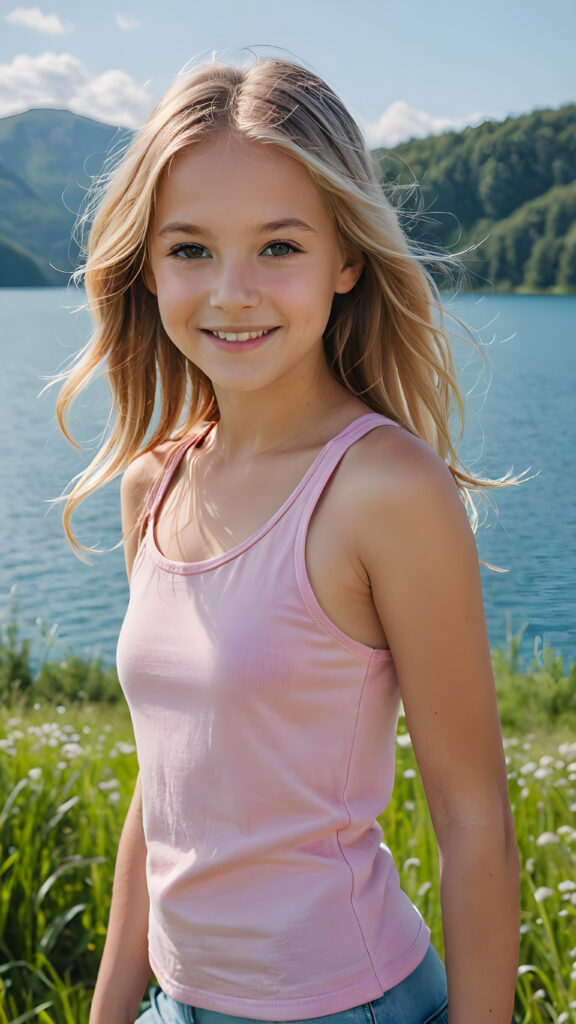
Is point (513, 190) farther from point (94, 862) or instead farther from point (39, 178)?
point (94, 862)

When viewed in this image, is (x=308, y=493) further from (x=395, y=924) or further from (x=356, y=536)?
(x=395, y=924)

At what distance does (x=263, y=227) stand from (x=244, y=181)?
58 millimetres

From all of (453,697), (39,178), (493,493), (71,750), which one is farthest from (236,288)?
(39,178)

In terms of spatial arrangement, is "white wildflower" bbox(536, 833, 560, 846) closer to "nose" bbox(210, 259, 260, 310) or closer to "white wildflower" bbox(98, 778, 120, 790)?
"white wildflower" bbox(98, 778, 120, 790)

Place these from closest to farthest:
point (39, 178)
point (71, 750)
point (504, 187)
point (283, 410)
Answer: point (283, 410)
point (71, 750)
point (504, 187)
point (39, 178)

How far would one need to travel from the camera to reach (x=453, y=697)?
3.40ft

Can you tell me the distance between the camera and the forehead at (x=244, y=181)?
116 centimetres

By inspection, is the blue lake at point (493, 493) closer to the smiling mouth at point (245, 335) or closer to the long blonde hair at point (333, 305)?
the long blonde hair at point (333, 305)

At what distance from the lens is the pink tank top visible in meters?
1.04

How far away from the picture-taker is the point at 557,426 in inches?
144

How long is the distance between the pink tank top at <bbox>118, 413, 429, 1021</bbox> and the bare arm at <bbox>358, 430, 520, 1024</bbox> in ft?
0.21

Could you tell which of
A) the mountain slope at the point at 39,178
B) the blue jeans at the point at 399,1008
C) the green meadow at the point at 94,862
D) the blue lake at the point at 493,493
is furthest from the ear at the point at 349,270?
the mountain slope at the point at 39,178

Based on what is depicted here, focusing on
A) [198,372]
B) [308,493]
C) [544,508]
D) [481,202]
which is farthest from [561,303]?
[308,493]

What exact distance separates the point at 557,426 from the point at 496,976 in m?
2.85
